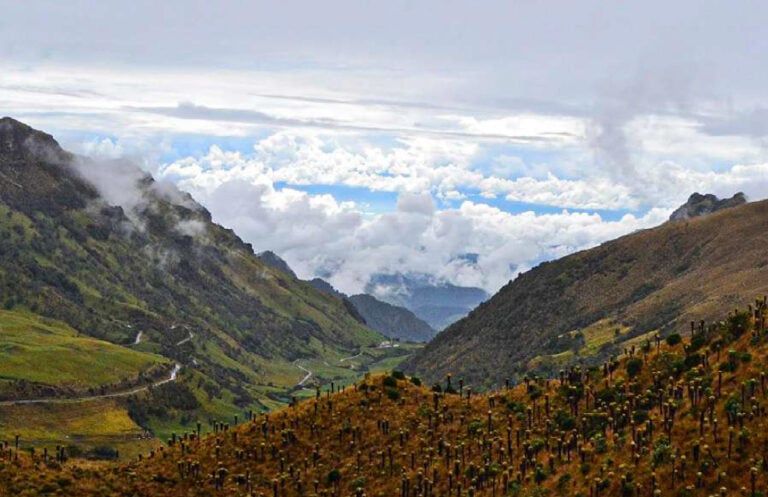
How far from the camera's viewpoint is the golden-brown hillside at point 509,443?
282 feet

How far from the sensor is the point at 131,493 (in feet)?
346

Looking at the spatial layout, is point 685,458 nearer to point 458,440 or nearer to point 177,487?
point 458,440

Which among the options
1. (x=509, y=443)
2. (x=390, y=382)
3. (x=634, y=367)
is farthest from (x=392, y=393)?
(x=634, y=367)

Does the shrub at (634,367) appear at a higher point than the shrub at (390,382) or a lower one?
higher

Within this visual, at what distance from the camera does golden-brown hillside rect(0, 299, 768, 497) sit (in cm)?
8600

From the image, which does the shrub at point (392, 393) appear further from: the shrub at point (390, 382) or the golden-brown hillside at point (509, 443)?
the shrub at point (390, 382)

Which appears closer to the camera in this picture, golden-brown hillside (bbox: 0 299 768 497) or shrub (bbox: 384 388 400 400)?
golden-brown hillside (bbox: 0 299 768 497)

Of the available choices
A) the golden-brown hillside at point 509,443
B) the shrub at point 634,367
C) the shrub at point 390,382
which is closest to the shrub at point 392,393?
the golden-brown hillside at point 509,443

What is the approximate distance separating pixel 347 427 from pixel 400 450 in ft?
35.7

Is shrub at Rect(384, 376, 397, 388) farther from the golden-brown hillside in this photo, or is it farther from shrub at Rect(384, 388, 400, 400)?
shrub at Rect(384, 388, 400, 400)

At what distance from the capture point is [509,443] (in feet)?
344

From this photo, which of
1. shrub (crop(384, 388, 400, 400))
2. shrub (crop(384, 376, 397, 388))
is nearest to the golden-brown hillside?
shrub (crop(384, 376, 397, 388))

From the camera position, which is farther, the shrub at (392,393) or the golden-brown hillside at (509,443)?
the shrub at (392,393)

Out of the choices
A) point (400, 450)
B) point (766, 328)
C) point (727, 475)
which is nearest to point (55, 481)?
point (400, 450)
